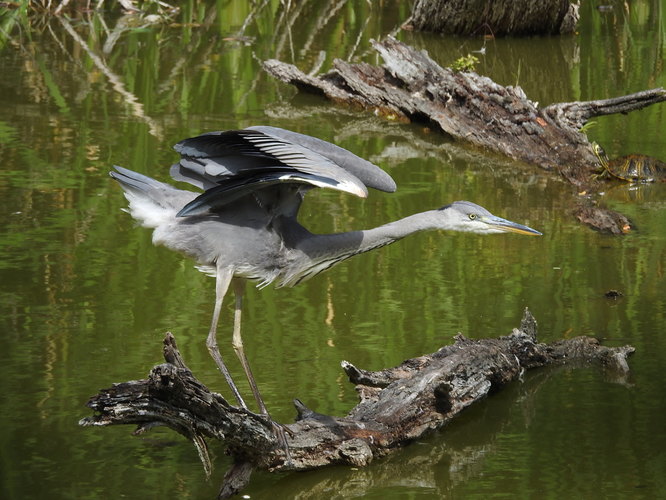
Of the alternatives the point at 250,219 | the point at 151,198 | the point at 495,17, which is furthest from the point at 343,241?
the point at 495,17

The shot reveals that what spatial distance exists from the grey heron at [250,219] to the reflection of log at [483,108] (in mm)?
4264

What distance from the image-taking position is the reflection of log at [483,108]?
31.9 feet

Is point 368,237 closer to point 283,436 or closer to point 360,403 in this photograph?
point 360,403

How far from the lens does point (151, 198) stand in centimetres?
549

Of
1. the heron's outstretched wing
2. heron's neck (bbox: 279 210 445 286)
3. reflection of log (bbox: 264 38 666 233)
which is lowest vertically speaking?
heron's neck (bbox: 279 210 445 286)

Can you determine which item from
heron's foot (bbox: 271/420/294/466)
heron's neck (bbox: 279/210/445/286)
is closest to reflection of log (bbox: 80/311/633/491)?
heron's foot (bbox: 271/420/294/466)

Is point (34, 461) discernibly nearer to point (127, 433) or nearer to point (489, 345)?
point (127, 433)

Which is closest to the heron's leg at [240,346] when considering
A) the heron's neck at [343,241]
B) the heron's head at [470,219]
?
the heron's neck at [343,241]

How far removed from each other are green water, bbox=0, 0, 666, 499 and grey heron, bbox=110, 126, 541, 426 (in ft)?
2.30

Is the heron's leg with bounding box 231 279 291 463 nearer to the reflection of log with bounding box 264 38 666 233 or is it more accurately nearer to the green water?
the green water

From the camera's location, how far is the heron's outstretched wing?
4820 millimetres

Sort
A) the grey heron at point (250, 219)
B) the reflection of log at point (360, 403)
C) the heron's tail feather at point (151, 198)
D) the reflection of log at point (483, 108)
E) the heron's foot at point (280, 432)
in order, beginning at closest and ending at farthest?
the reflection of log at point (360, 403)
the heron's foot at point (280, 432)
the grey heron at point (250, 219)
the heron's tail feather at point (151, 198)
the reflection of log at point (483, 108)

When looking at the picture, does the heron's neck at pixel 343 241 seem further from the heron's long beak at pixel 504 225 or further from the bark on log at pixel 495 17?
the bark on log at pixel 495 17

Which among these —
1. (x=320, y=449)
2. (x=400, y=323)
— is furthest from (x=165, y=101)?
(x=320, y=449)
